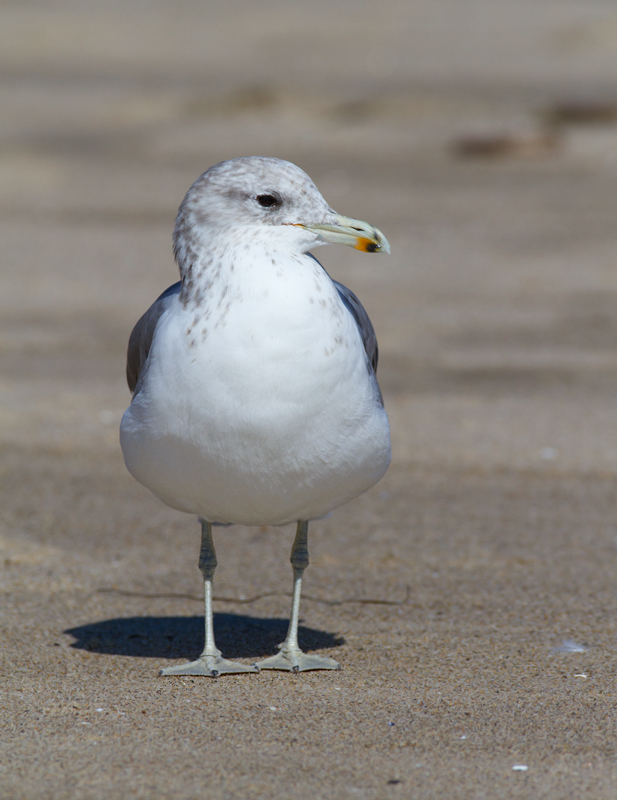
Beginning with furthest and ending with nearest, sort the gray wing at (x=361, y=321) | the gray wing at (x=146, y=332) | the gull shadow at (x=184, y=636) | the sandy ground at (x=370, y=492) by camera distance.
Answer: the gull shadow at (x=184, y=636), the gray wing at (x=361, y=321), the gray wing at (x=146, y=332), the sandy ground at (x=370, y=492)

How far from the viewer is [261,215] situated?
355 cm

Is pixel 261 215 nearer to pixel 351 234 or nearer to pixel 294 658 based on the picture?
pixel 351 234

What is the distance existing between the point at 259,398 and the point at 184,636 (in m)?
1.59

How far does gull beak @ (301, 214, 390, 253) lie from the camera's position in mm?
3602

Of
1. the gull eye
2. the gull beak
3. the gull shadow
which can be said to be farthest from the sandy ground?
the gull eye

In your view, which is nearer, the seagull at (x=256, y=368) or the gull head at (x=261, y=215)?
the seagull at (x=256, y=368)

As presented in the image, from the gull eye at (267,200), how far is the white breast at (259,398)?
0.23 m

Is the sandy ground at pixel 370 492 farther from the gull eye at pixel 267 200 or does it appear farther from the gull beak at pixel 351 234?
the gull eye at pixel 267 200

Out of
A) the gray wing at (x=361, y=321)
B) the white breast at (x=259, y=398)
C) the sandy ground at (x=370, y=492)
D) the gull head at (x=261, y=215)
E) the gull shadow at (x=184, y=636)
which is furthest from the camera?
the gull shadow at (x=184, y=636)

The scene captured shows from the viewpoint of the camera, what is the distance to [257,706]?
3514mm

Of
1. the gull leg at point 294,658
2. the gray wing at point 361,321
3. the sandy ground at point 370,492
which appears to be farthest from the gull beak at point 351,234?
the sandy ground at point 370,492

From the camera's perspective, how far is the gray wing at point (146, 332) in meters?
3.87

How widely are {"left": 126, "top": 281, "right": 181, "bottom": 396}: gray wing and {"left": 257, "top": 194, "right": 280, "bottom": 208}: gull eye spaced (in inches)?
18.7

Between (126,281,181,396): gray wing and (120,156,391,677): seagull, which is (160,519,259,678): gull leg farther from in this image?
(126,281,181,396): gray wing
